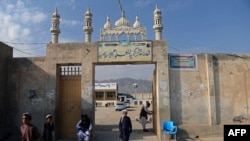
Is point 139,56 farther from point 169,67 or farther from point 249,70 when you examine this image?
point 249,70

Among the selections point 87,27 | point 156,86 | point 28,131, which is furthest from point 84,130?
point 87,27

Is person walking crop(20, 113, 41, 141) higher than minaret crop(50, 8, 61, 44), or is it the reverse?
minaret crop(50, 8, 61, 44)

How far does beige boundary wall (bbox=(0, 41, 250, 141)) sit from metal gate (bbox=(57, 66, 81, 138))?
0.55 m

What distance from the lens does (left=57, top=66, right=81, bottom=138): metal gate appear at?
14.8 meters

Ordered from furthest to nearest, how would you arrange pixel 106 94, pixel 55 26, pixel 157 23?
pixel 106 94
pixel 157 23
pixel 55 26

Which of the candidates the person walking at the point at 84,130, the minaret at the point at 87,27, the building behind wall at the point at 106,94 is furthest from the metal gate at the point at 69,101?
the building behind wall at the point at 106,94

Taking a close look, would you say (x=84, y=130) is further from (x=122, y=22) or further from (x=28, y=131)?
(x=122, y=22)

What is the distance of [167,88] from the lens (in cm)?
1424

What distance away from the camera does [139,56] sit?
1438 centimetres

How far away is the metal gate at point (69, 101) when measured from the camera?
14.8 meters

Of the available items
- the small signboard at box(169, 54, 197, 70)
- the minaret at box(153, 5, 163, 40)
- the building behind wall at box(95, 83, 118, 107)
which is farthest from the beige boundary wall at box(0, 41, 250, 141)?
the building behind wall at box(95, 83, 118, 107)

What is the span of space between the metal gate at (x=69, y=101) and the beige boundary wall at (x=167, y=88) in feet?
1.79

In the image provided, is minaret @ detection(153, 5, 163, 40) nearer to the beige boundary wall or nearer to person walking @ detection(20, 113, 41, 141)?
the beige boundary wall

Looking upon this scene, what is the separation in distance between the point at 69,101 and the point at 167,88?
172 inches
